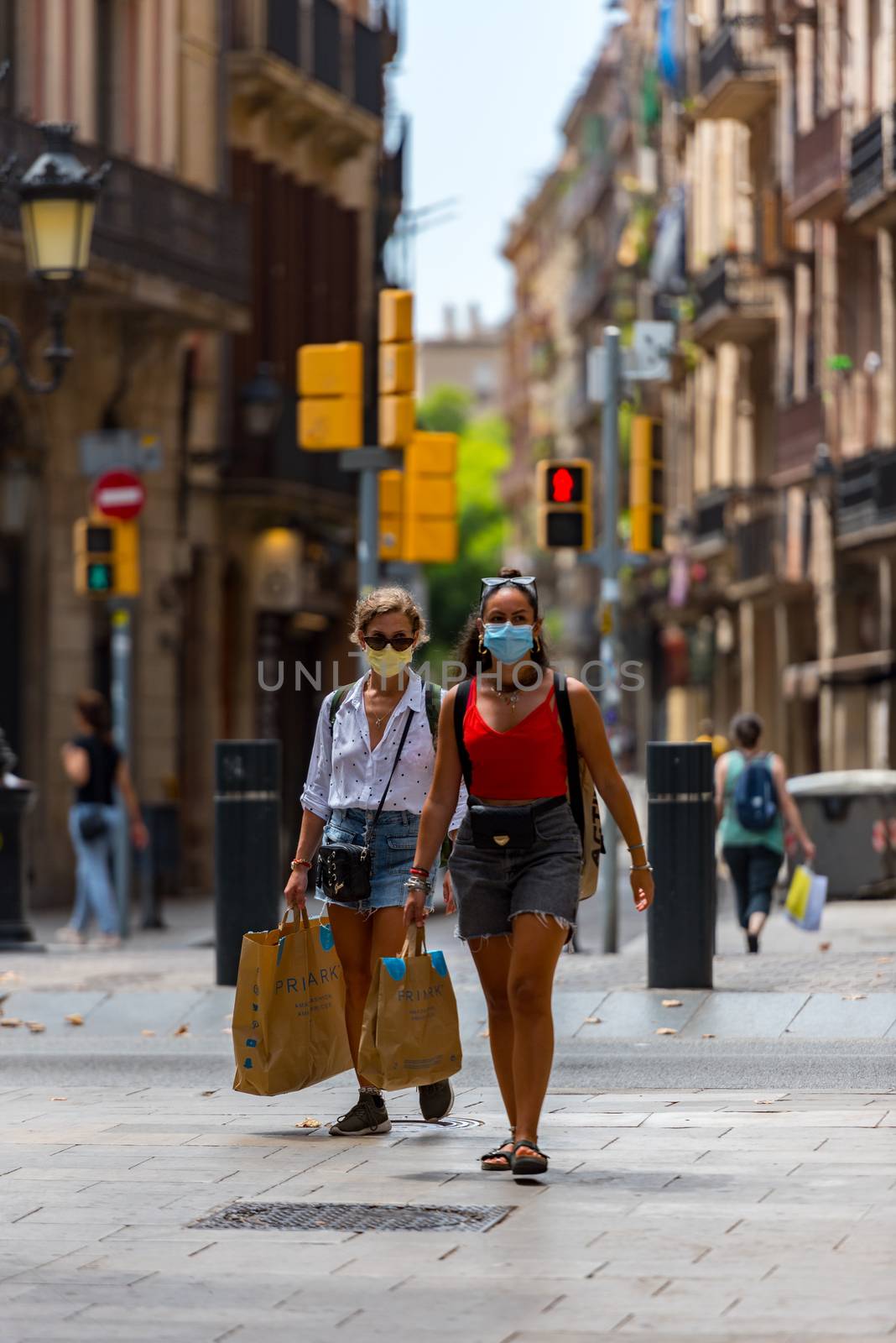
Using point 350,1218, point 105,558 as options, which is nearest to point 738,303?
point 105,558

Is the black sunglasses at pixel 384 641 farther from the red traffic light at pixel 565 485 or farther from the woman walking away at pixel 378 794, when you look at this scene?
the red traffic light at pixel 565 485

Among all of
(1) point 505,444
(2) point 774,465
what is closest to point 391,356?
(2) point 774,465

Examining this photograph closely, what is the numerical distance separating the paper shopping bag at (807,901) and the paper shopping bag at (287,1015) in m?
7.57

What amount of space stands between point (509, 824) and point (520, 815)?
43mm

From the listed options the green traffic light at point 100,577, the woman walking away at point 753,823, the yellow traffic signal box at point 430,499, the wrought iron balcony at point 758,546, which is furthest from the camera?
the wrought iron balcony at point 758,546

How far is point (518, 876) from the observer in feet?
29.2

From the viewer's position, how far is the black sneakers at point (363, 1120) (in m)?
9.57

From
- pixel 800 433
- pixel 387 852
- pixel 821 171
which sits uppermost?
pixel 821 171

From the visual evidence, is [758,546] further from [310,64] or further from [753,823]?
[753,823]

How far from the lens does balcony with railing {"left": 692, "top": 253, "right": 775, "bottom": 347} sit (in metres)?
49.5

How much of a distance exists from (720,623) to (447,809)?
158ft

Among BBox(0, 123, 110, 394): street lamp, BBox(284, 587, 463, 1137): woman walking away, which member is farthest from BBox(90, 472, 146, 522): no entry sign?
BBox(284, 587, 463, 1137): woman walking away

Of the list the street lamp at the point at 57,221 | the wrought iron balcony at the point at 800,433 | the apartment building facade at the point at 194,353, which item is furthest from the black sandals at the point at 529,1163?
the wrought iron balcony at the point at 800,433

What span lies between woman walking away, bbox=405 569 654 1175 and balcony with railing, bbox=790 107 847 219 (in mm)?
32993
